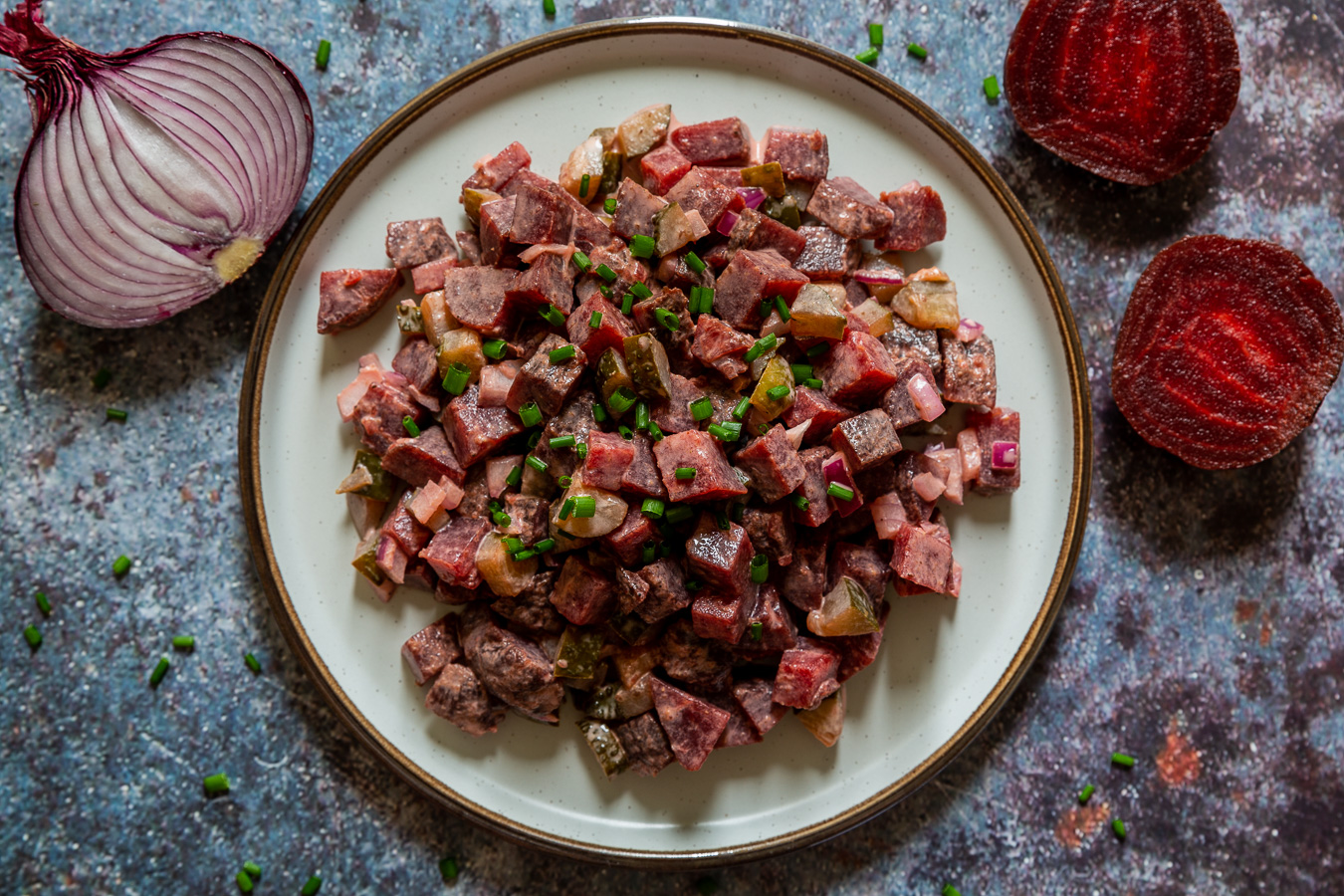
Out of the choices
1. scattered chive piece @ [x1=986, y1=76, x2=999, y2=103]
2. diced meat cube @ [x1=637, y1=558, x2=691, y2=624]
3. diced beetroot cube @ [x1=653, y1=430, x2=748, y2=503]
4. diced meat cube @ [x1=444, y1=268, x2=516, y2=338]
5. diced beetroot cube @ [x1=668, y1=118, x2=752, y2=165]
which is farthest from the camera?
scattered chive piece @ [x1=986, y1=76, x2=999, y2=103]

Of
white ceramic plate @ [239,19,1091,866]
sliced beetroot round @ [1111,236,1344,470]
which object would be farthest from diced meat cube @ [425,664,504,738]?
sliced beetroot round @ [1111,236,1344,470]

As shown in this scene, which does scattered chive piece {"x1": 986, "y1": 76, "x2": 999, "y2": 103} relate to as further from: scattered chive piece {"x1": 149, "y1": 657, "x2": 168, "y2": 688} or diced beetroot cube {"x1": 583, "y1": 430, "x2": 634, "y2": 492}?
scattered chive piece {"x1": 149, "y1": 657, "x2": 168, "y2": 688}

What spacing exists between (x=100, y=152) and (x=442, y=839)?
248 centimetres

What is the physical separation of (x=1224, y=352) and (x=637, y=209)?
6.54 feet

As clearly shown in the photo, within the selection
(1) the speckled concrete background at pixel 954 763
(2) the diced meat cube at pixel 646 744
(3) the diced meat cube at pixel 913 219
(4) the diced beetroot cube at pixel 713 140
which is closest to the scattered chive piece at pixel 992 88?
(1) the speckled concrete background at pixel 954 763

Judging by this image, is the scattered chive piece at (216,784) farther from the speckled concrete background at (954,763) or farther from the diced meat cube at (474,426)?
the diced meat cube at (474,426)

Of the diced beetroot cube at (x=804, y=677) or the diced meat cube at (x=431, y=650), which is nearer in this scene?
the diced beetroot cube at (x=804, y=677)

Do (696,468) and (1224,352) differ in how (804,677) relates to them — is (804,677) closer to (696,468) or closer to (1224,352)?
(696,468)

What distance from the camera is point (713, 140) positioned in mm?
2623

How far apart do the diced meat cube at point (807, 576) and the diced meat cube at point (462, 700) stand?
39.1 inches

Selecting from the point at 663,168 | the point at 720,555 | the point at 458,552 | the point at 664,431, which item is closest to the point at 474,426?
the point at 458,552

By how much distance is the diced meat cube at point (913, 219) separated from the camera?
262 cm

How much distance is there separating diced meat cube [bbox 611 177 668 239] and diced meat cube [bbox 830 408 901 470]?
2.79ft

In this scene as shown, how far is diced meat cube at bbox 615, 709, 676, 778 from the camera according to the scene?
100 inches
